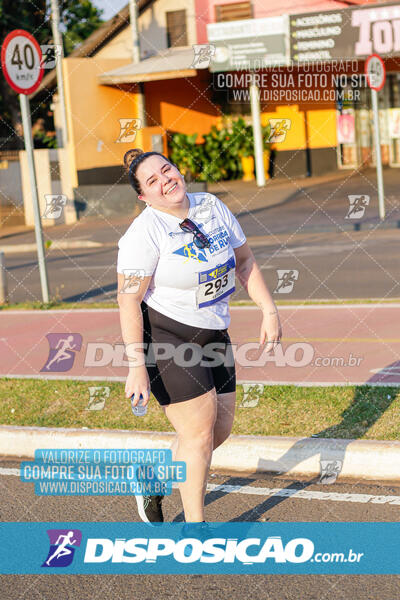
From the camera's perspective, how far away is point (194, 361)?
170 inches

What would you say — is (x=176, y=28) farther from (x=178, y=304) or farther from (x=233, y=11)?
(x=178, y=304)

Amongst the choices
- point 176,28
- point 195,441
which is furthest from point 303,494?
point 176,28

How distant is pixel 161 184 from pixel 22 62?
7256 millimetres

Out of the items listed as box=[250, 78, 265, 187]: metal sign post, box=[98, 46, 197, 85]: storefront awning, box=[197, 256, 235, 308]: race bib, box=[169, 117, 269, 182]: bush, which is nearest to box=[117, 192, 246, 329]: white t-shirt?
box=[197, 256, 235, 308]: race bib

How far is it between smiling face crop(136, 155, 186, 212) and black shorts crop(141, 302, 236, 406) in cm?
50

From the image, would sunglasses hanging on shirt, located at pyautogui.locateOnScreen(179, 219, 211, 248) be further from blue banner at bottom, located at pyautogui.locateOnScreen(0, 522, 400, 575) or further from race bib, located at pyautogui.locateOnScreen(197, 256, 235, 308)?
blue banner at bottom, located at pyautogui.locateOnScreen(0, 522, 400, 575)

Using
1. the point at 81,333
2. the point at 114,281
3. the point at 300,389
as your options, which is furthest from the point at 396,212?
the point at 300,389

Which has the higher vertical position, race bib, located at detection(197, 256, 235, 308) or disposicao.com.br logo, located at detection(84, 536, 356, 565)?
race bib, located at detection(197, 256, 235, 308)

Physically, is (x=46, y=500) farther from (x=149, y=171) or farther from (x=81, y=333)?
(x=81, y=333)

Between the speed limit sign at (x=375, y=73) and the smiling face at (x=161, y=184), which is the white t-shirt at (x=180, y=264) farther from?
the speed limit sign at (x=375, y=73)

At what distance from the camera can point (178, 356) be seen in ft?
13.9

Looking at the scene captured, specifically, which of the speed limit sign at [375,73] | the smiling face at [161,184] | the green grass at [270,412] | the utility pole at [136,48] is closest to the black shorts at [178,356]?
the smiling face at [161,184]

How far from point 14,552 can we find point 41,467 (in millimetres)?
1409

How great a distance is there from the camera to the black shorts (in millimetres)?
4297
